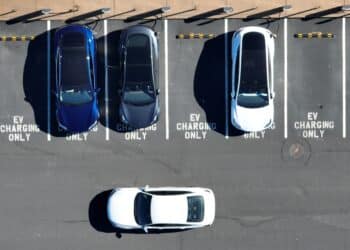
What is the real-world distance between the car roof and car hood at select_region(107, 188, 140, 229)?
802 mm

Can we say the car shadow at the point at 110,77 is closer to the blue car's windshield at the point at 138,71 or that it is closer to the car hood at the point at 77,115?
the car hood at the point at 77,115

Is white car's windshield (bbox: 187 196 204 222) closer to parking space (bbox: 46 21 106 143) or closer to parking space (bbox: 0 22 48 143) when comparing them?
parking space (bbox: 46 21 106 143)

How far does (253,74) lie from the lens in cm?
2061

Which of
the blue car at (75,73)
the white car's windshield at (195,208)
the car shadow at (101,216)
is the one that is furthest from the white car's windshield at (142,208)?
the blue car at (75,73)

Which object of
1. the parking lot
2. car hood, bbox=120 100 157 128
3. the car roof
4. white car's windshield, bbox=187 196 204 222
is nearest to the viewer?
the car roof

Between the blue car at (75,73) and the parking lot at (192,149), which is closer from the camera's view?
the blue car at (75,73)

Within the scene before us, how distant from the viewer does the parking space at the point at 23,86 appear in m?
21.1

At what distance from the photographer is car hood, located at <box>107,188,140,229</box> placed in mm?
20594

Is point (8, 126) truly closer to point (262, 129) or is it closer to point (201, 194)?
point (201, 194)

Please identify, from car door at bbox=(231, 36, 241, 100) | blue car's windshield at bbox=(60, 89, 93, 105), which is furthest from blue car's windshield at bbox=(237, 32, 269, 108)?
blue car's windshield at bbox=(60, 89, 93, 105)

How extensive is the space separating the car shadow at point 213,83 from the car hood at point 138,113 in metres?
1.84

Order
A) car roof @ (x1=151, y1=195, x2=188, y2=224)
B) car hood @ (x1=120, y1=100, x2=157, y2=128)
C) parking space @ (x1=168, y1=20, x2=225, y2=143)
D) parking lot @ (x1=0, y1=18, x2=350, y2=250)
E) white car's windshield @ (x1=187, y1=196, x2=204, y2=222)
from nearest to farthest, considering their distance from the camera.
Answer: car roof @ (x1=151, y1=195, x2=188, y2=224), white car's windshield @ (x1=187, y1=196, x2=204, y2=222), car hood @ (x1=120, y1=100, x2=157, y2=128), parking lot @ (x1=0, y1=18, x2=350, y2=250), parking space @ (x1=168, y1=20, x2=225, y2=143)

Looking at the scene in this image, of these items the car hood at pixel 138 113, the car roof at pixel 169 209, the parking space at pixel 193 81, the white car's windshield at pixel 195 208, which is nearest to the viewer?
the car roof at pixel 169 209

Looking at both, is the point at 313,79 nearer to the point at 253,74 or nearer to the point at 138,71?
the point at 253,74
